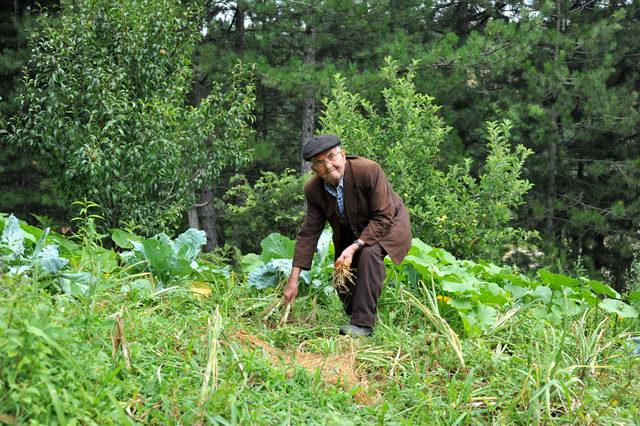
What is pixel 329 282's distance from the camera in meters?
4.52

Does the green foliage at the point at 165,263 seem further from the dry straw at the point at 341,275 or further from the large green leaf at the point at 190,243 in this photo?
the dry straw at the point at 341,275

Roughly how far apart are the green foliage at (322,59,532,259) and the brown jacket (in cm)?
309

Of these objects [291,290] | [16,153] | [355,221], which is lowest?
[16,153]

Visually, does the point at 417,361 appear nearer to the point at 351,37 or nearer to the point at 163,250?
the point at 163,250

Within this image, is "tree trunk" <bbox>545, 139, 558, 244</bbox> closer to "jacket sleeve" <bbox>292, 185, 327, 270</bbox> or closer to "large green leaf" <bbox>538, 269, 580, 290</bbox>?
"large green leaf" <bbox>538, 269, 580, 290</bbox>

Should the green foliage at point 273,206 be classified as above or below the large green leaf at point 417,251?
below

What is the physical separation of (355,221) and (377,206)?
20 centimetres

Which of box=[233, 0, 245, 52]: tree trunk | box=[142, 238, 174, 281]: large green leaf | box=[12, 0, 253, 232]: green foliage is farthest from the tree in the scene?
box=[142, 238, 174, 281]: large green leaf

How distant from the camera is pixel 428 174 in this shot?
780cm

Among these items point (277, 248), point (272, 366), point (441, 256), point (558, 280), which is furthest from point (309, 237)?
point (558, 280)

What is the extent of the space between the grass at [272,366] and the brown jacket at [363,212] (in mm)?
433

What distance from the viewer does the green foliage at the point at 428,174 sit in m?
7.39

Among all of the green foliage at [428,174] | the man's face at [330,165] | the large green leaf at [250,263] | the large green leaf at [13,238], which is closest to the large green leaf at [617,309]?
the man's face at [330,165]

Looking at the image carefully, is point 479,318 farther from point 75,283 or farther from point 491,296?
point 75,283
